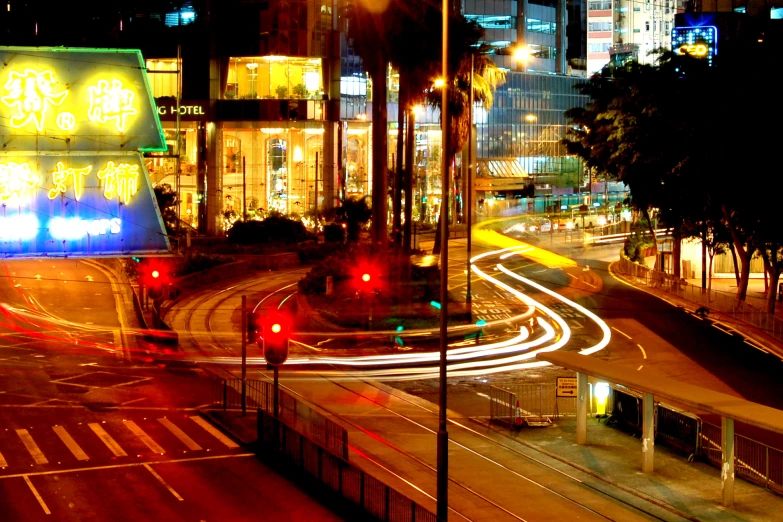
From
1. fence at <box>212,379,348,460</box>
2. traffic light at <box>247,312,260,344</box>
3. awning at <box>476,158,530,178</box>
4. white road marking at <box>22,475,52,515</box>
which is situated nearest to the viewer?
white road marking at <box>22,475,52,515</box>

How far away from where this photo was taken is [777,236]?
48.3 m

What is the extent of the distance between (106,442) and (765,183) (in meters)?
34.0

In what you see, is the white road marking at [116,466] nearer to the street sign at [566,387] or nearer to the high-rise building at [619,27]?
the street sign at [566,387]

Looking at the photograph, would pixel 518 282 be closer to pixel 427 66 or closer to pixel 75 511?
pixel 427 66

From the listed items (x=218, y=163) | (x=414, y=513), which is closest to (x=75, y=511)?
(x=414, y=513)

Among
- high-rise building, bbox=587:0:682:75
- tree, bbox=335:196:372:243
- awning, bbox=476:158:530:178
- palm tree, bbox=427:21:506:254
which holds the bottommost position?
tree, bbox=335:196:372:243

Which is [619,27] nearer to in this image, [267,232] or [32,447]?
[267,232]

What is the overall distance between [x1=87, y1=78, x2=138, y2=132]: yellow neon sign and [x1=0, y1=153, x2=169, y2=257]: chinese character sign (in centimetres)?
74

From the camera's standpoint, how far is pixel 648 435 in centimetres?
2438

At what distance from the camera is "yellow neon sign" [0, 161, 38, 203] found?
18.5m

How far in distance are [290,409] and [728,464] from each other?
1274 centimetres

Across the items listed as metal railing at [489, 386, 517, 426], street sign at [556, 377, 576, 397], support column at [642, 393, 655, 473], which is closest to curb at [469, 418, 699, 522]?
metal railing at [489, 386, 517, 426]

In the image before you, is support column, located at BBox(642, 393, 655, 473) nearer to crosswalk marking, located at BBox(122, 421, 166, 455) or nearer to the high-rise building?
crosswalk marking, located at BBox(122, 421, 166, 455)

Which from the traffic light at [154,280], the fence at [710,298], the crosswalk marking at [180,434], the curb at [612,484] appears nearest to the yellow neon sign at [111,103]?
the crosswalk marking at [180,434]
